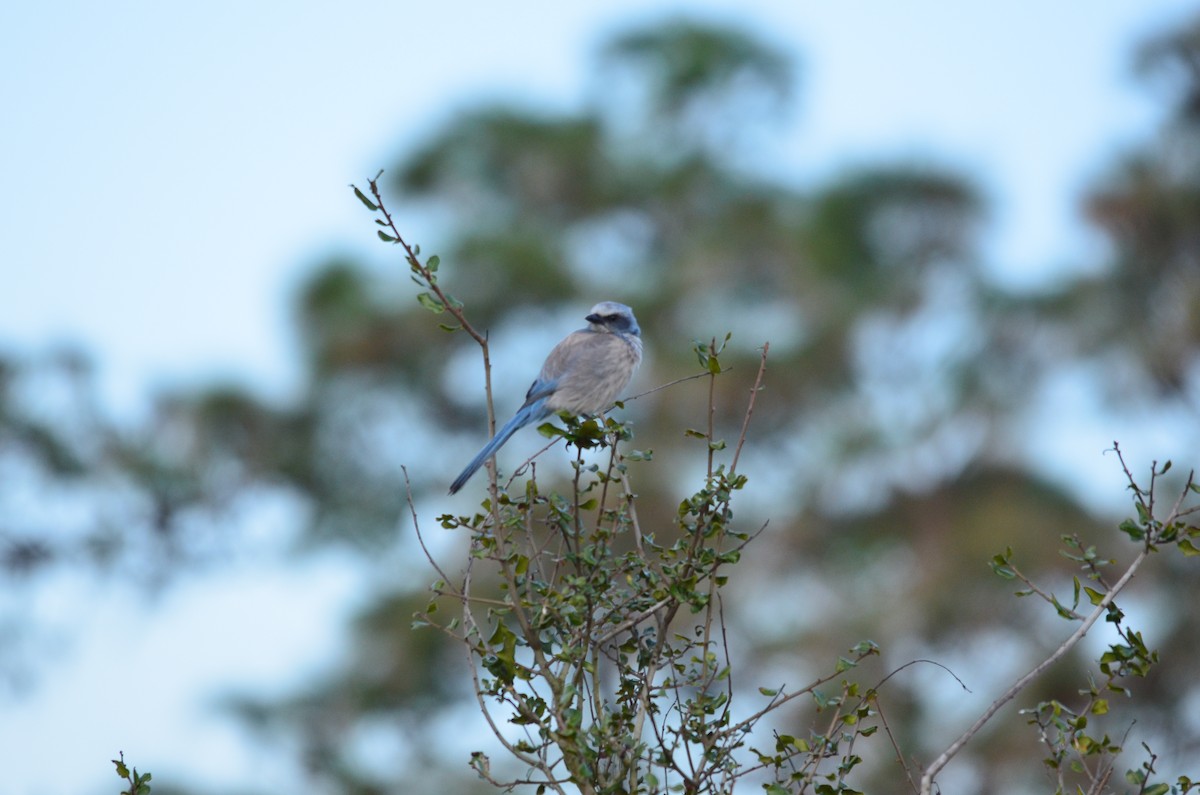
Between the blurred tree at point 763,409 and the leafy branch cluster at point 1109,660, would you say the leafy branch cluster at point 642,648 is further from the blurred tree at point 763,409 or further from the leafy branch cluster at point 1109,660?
the blurred tree at point 763,409

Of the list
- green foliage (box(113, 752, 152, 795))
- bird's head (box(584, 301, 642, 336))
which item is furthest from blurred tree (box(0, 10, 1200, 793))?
green foliage (box(113, 752, 152, 795))

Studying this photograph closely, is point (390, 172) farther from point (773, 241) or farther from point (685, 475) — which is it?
point (685, 475)

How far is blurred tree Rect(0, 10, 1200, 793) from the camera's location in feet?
35.5

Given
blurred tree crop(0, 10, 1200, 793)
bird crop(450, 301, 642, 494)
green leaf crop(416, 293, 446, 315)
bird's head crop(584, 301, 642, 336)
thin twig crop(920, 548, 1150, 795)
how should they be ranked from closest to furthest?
thin twig crop(920, 548, 1150, 795), green leaf crop(416, 293, 446, 315), bird crop(450, 301, 642, 494), bird's head crop(584, 301, 642, 336), blurred tree crop(0, 10, 1200, 793)

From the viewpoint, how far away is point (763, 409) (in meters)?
13.4

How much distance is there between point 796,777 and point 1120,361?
356 inches

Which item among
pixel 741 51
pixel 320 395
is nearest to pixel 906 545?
pixel 320 395

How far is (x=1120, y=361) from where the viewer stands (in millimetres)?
10664

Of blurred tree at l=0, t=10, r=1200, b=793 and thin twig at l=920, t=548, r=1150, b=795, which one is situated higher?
blurred tree at l=0, t=10, r=1200, b=793

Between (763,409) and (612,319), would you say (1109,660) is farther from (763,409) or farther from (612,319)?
(763,409)

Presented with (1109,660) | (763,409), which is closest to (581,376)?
(1109,660)

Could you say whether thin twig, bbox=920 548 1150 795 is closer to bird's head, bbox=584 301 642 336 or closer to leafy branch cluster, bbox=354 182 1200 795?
leafy branch cluster, bbox=354 182 1200 795

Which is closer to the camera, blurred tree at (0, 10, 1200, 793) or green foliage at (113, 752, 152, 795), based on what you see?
green foliage at (113, 752, 152, 795)

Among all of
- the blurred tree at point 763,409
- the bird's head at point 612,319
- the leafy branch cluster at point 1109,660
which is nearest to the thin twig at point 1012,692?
the leafy branch cluster at point 1109,660
